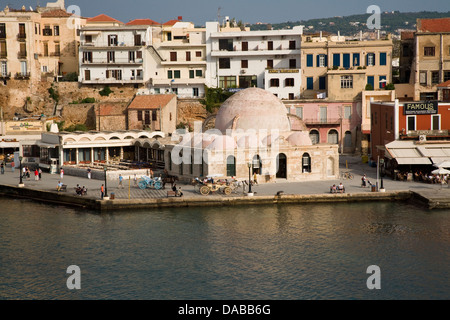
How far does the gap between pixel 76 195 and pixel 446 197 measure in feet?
78.7

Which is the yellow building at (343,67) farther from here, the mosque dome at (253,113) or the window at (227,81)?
the mosque dome at (253,113)

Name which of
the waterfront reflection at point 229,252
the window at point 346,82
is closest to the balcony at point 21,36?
the window at point 346,82

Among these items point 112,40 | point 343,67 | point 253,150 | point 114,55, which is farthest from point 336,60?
point 112,40

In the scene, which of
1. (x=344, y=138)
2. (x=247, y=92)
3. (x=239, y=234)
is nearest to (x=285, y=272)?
(x=239, y=234)

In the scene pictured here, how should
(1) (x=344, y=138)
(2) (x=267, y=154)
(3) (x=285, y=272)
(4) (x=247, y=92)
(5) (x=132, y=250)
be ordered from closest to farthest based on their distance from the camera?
(3) (x=285, y=272) < (5) (x=132, y=250) < (2) (x=267, y=154) < (4) (x=247, y=92) < (1) (x=344, y=138)

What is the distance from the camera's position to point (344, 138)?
68250 millimetres

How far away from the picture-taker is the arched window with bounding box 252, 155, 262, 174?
53.1 metres

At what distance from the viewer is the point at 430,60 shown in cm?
7006

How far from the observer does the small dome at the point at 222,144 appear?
5225 cm

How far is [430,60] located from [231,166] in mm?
27621

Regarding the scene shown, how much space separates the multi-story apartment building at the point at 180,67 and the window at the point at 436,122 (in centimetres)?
2660

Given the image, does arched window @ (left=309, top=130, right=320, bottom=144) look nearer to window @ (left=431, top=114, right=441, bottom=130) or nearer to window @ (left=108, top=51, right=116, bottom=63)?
window @ (left=431, top=114, right=441, bottom=130)

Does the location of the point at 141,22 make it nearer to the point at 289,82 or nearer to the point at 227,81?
the point at 227,81
